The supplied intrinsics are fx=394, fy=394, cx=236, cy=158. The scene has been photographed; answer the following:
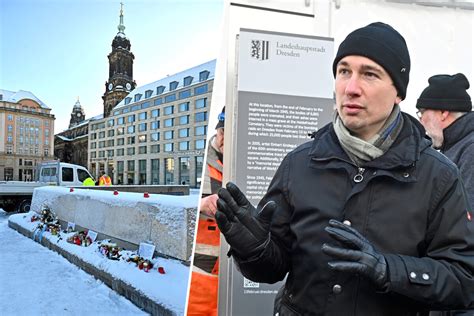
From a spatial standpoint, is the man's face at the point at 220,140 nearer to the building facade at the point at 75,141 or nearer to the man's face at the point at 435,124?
the building facade at the point at 75,141

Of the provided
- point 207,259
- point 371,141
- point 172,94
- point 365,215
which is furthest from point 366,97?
point 207,259

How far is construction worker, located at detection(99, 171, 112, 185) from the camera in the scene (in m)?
1.45

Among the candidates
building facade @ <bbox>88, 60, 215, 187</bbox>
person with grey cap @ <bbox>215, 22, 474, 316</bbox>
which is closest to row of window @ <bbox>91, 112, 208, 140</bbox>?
building facade @ <bbox>88, 60, 215, 187</bbox>

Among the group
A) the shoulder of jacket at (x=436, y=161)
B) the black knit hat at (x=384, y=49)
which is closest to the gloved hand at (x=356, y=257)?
the shoulder of jacket at (x=436, y=161)

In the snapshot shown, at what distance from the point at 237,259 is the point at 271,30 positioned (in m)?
1.03

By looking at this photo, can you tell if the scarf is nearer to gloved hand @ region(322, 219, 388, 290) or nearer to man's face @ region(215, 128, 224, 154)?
gloved hand @ region(322, 219, 388, 290)

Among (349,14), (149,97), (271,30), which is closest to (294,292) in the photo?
(149,97)

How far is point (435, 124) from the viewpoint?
5.15ft

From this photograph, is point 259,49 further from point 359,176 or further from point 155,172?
point 359,176

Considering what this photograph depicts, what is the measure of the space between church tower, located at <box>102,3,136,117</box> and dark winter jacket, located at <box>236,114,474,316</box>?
844 mm

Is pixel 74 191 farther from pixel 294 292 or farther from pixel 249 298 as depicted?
pixel 294 292

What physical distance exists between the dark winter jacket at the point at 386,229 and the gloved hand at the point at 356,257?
0.02 m

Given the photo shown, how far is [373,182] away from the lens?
0.80 metres

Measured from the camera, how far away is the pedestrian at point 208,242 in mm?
1542
